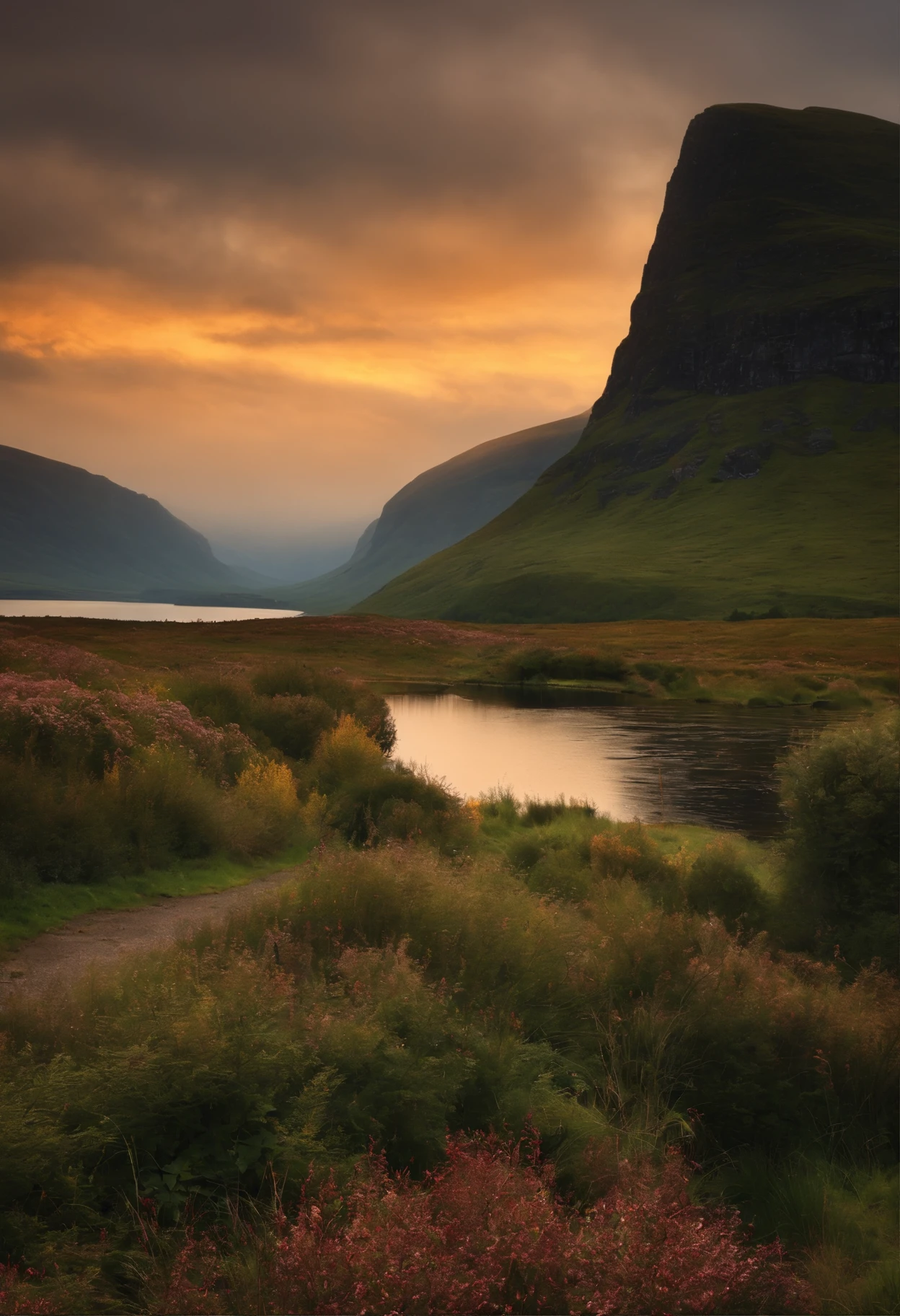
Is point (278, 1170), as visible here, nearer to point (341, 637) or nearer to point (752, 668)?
point (752, 668)

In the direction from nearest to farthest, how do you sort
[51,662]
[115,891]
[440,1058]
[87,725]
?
[440,1058] → [115,891] → [87,725] → [51,662]

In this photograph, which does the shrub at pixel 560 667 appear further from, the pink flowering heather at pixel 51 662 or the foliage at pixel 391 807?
the foliage at pixel 391 807

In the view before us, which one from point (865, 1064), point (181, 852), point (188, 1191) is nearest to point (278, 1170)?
point (188, 1191)

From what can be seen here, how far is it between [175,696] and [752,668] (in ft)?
153

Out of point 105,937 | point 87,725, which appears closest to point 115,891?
point 105,937

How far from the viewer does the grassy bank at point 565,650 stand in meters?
58.3

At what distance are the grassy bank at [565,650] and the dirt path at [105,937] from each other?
33142 millimetres

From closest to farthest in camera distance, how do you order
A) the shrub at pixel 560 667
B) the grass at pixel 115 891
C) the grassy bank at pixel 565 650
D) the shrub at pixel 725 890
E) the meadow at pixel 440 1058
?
1. the meadow at pixel 440 1058
2. the grass at pixel 115 891
3. the shrub at pixel 725 890
4. the grassy bank at pixel 565 650
5. the shrub at pixel 560 667

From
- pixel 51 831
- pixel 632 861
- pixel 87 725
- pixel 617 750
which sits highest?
pixel 87 725

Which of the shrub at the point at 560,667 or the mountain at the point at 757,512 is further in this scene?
the mountain at the point at 757,512

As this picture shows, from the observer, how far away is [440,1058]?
7570 millimetres

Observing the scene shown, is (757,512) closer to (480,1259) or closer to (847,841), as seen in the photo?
(847,841)

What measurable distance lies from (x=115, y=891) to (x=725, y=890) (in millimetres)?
8862

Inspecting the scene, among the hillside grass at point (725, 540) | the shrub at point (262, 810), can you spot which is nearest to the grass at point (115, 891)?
the shrub at point (262, 810)
